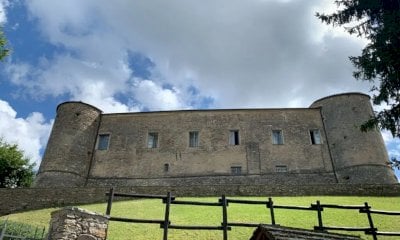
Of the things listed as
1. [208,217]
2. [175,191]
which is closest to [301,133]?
[175,191]

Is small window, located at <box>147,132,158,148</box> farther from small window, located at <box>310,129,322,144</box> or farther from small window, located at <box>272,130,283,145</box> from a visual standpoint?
small window, located at <box>310,129,322,144</box>

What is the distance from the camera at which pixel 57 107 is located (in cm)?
3222

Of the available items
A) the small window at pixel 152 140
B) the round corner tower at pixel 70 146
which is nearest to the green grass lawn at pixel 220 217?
the round corner tower at pixel 70 146

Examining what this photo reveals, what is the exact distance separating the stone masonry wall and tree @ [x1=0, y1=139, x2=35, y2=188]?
3055 centimetres

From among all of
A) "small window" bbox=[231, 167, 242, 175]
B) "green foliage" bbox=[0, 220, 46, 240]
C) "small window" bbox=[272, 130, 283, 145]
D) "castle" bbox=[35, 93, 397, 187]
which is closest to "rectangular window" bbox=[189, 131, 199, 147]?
"castle" bbox=[35, 93, 397, 187]

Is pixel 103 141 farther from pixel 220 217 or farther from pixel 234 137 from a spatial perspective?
pixel 220 217

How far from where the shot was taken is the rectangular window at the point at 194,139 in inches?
1221

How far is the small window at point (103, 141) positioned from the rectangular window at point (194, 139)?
7.42 meters

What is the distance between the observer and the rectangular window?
1221 inches

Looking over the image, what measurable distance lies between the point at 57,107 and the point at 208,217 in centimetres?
2139

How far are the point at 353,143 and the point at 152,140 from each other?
55.9ft

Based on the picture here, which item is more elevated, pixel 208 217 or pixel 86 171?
pixel 86 171

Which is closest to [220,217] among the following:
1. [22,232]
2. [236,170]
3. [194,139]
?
[22,232]

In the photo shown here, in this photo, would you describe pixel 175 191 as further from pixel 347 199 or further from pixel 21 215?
pixel 347 199
